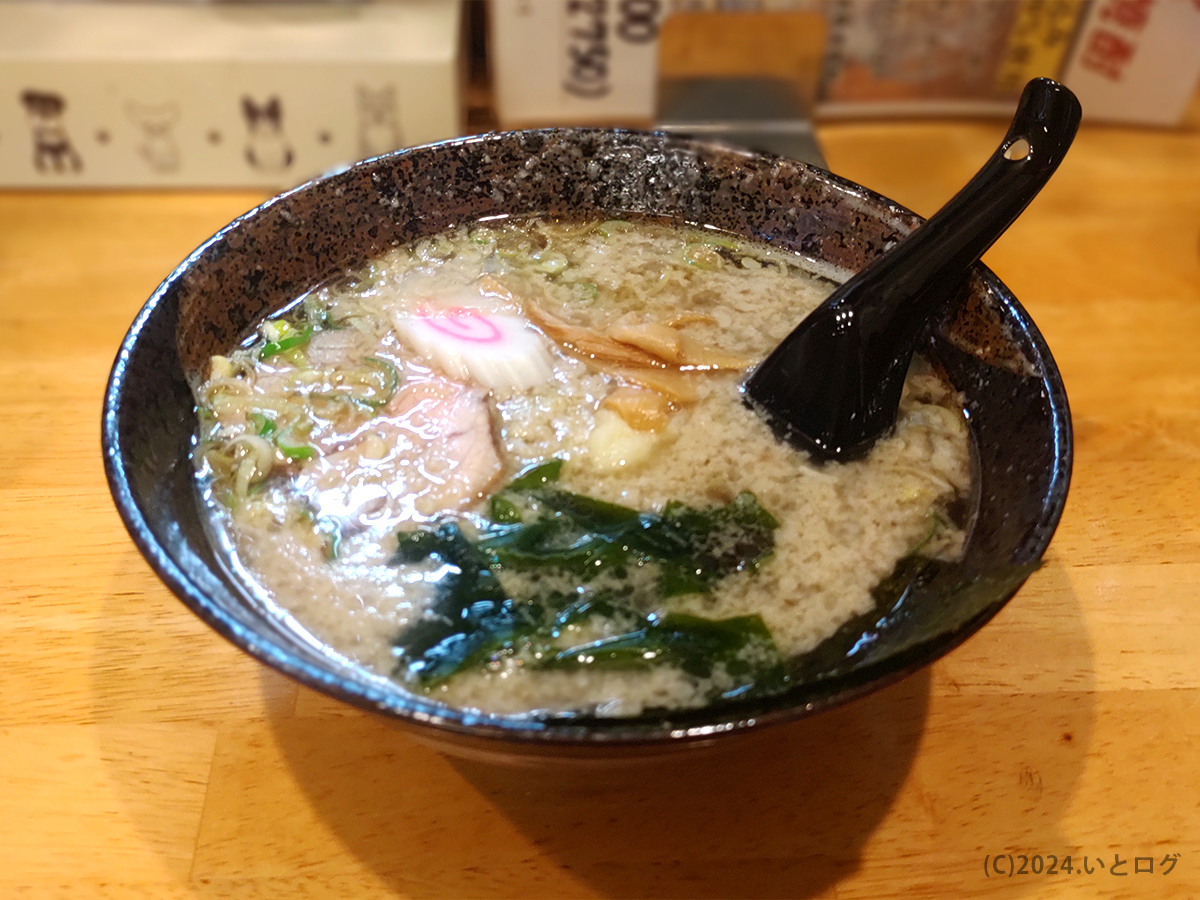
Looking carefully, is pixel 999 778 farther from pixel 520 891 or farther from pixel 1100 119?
pixel 1100 119

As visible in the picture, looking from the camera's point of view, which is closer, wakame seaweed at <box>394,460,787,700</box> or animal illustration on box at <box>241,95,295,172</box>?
wakame seaweed at <box>394,460,787,700</box>

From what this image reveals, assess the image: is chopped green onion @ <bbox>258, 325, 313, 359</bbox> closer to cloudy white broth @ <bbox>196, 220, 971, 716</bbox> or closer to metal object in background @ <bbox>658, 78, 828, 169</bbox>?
cloudy white broth @ <bbox>196, 220, 971, 716</bbox>

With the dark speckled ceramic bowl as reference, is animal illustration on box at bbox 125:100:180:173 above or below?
below

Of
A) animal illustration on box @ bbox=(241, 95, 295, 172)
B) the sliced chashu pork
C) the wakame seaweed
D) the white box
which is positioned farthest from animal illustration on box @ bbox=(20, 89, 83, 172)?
the wakame seaweed

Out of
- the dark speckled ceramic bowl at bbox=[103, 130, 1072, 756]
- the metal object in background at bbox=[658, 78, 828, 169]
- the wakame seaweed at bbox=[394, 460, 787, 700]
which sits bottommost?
the wakame seaweed at bbox=[394, 460, 787, 700]

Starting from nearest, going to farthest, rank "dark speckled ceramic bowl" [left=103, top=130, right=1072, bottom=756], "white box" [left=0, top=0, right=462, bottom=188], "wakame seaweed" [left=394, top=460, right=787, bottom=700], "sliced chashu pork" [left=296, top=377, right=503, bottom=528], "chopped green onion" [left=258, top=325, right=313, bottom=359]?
"dark speckled ceramic bowl" [left=103, top=130, right=1072, bottom=756], "wakame seaweed" [left=394, top=460, right=787, bottom=700], "sliced chashu pork" [left=296, top=377, right=503, bottom=528], "chopped green onion" [left=258, top=325, right=313, bottom=359], "white box" [left=0, top=0, right=462, bottom=188]

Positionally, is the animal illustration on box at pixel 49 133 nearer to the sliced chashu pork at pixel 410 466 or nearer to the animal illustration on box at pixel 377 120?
the animal illustration on box at pixel 377 120

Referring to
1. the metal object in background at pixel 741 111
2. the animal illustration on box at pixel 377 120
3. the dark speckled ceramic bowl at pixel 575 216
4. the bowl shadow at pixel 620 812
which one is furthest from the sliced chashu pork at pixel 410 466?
the metal object in background at pixel 741 111

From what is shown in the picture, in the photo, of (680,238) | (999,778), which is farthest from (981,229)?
(999,778)
